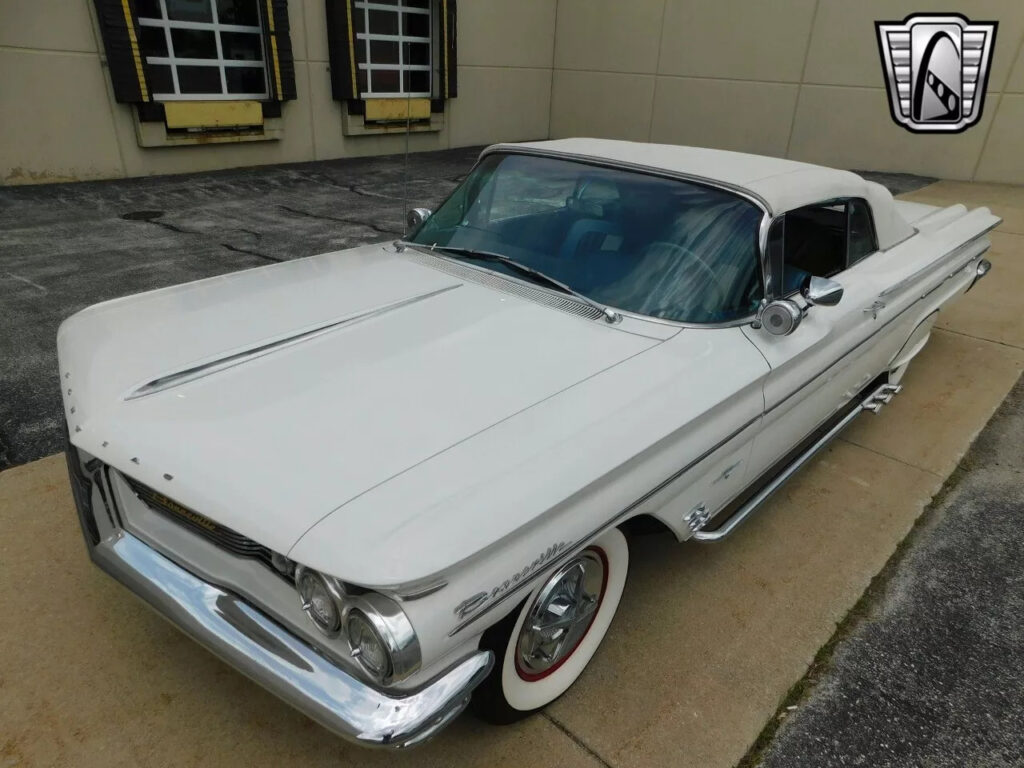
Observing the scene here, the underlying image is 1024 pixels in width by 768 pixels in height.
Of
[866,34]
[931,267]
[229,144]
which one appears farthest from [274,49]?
[931,267]

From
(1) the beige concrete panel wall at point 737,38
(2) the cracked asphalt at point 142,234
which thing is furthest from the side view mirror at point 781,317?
(1) the beige concrete panel wall at point 737,38

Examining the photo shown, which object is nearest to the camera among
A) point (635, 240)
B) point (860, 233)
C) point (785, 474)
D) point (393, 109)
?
point (635, 240)

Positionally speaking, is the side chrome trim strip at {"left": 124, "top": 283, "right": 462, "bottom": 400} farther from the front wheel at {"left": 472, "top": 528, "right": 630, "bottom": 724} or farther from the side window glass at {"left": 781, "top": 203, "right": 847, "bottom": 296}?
the side window glass at {"left": 781, "top": 203, "right": 847, "bottom": 296}

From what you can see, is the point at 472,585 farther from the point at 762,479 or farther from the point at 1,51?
the point at 1,51

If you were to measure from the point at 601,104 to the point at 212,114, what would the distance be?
7347 millimetres

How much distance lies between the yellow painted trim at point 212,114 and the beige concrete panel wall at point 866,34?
8712 millimetres

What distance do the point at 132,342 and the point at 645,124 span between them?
1228cm

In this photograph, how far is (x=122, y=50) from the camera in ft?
26.6

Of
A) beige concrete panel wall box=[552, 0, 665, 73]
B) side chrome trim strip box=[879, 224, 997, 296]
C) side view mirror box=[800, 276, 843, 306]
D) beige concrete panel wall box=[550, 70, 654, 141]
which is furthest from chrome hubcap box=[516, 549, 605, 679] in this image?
beige concrete panel wall box=[552, 0, 665, 73]

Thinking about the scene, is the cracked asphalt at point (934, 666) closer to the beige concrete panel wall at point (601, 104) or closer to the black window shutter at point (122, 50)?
the black window shutter at point (122, 50)

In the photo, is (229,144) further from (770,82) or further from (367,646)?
(367,646)

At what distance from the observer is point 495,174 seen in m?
3.33

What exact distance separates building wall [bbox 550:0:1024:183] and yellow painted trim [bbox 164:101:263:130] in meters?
6.61

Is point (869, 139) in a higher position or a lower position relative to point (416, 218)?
lower
